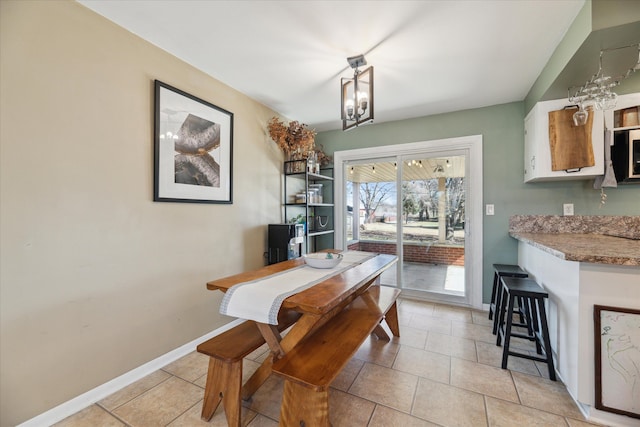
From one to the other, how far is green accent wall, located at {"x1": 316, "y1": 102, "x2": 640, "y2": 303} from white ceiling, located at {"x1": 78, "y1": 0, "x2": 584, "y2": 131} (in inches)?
13.9

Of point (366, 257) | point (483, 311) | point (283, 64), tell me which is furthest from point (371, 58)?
point (483, 311)

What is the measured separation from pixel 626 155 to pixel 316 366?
311 centimetres

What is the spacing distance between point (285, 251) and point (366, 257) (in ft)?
3.48

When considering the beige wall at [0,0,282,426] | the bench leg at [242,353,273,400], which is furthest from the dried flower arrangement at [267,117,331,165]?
the bench leg at [242,353,273,400]

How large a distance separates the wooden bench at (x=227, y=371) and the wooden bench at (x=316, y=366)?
21 centimetres

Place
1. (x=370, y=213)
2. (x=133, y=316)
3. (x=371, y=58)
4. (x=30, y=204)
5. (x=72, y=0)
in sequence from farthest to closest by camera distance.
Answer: (x=370, y=213)
(x=371, y=58)
(x=133, y=316)
(x=72, y=0)
(x=30, y=204)

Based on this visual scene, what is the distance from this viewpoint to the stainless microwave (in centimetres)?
221

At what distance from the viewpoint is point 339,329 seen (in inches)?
67.5

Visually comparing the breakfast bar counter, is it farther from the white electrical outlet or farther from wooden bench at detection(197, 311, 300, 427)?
wooden bench at detection(197, 311, 300, 427)

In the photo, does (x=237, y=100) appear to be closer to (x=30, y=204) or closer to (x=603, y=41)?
(x=30, y=204)

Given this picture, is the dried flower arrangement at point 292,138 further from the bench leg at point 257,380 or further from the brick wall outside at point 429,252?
the bench leg at point 257,380

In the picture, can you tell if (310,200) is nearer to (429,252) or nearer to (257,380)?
(429,252)

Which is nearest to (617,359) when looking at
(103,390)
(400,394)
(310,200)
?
(400,394)

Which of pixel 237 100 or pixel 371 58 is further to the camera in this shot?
pixel 237 100
